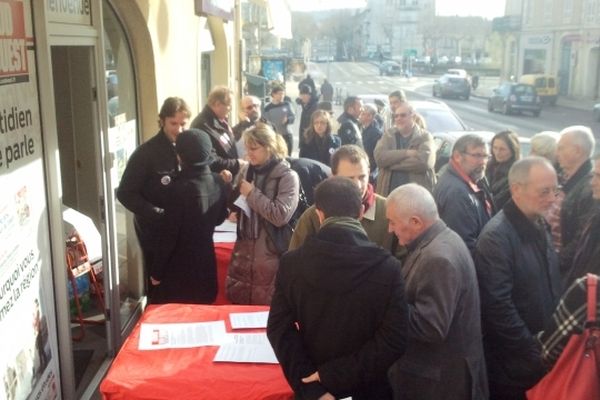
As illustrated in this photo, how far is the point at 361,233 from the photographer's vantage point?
9.20ft

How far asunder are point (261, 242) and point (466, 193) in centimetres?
140

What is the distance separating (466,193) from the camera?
4.45 metres

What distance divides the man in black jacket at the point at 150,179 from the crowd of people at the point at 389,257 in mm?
11

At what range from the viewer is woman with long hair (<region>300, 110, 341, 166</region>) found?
800cm

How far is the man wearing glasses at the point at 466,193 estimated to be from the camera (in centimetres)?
440

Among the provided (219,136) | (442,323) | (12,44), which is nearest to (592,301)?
(442,323)

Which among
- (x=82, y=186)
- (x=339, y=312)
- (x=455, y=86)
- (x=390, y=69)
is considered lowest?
(x=455, y=86)

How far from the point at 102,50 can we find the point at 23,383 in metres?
2.47

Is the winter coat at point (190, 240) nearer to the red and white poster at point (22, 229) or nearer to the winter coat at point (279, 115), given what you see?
the red and white poster at point (22, 229)

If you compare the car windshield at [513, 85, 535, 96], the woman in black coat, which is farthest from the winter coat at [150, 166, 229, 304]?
the car windshield at [513, 85, 535, 96]

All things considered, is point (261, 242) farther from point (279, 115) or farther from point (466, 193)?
point (279, 115)

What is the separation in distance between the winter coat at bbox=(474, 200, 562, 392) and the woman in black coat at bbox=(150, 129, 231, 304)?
1.76m

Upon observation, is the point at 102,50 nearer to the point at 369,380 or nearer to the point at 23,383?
the point at 23,383

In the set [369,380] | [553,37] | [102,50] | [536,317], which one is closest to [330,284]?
[369,380]
